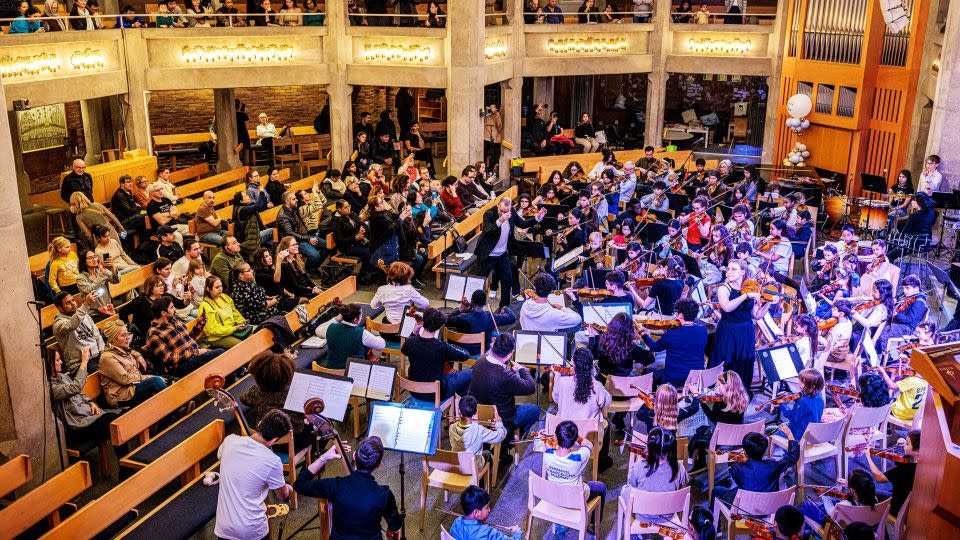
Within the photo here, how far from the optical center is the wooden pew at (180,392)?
23.1 ft

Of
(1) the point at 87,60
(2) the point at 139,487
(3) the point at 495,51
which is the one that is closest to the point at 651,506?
(2) the point at 139,487

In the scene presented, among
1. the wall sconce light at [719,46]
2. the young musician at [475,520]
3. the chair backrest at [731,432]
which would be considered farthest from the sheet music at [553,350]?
the wall sconce light at [719,46]

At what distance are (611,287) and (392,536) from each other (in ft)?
13.9

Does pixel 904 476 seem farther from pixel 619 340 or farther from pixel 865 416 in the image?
pixel 619 340

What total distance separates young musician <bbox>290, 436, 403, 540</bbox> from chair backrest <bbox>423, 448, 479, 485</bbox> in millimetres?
1003

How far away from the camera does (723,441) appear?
6.89 metres

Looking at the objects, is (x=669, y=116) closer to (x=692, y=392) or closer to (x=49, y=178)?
(x=49, y=178)

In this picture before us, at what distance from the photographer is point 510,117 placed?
1894 cm

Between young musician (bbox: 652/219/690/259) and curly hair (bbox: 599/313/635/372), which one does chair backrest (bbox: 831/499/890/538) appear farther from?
young musician (bbox: 652/219/690/259)

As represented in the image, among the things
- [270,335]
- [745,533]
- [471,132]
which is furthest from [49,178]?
[745,533]

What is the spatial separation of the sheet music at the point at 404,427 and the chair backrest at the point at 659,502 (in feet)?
4.82

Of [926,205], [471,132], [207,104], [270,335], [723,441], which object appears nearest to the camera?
[723,441]

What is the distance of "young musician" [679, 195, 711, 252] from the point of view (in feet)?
38.3

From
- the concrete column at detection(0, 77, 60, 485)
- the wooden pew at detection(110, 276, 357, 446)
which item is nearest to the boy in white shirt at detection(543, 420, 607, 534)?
the wooden pew at detection(110, 276, 357, 446)
